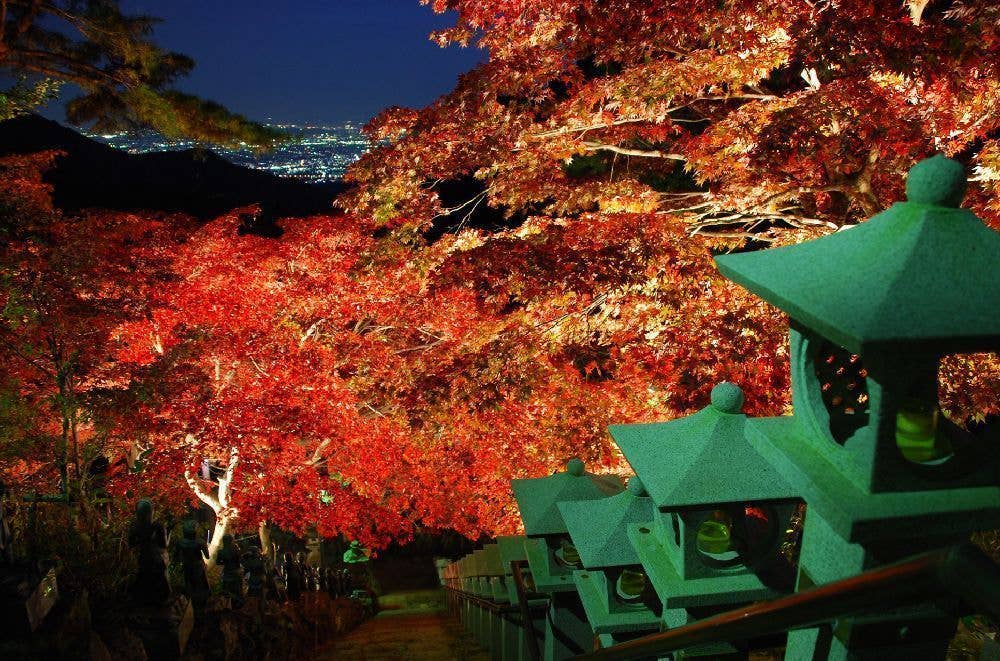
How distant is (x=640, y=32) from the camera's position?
6.29m

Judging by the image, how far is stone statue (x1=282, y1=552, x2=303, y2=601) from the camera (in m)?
10.7

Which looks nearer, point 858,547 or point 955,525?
point 955,525

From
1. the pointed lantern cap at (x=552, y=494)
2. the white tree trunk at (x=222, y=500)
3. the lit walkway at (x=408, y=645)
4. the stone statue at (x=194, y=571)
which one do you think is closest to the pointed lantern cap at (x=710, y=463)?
the pointed lantern cap at (x=552, y=494)

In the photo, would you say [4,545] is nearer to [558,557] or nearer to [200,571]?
Result: [200,571]

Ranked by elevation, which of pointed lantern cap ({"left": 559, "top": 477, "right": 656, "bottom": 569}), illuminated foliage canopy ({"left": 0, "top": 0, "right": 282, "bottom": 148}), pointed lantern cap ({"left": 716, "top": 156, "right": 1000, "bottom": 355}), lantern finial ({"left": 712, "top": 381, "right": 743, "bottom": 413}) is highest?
illuminated foliage canopy ({"left": 0, "top": 0, "right": 282, "bottom": 148})

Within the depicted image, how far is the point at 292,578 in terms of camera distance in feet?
36.0

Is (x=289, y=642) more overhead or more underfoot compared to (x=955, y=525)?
more underfoot

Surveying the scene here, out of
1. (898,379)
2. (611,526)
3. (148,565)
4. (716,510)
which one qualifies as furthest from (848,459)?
(148,565)

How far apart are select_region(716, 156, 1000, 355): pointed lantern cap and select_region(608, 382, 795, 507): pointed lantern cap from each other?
73 cm

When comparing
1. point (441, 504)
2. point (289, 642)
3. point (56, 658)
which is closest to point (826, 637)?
point (56, 658)

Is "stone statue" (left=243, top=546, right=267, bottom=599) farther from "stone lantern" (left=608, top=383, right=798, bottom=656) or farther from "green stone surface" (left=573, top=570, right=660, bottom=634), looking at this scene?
"stone lantern" (left=608, top=383, right=798, bottom=656)

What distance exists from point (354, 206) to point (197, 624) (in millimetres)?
A: 4748

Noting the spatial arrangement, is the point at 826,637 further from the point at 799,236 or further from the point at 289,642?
the point at 289,642

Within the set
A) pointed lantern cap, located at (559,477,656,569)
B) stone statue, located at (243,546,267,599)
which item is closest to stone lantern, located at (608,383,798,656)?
pointed lantern cap, located at (559,477,656,569)
